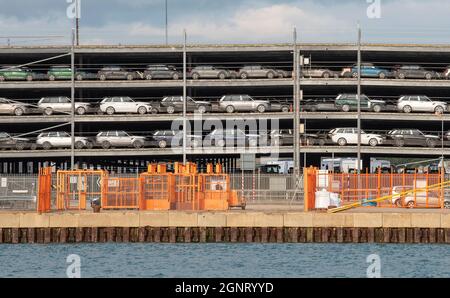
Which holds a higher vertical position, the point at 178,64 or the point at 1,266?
the point at 178,64

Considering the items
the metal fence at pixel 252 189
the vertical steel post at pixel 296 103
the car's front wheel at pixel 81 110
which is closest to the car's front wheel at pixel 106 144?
the car's front wheel at pixel 81 110

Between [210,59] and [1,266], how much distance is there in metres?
56.4

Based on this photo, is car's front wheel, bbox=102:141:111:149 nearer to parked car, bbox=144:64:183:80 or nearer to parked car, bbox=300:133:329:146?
parked car, bbox=144:64:183:80

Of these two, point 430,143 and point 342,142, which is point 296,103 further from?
point 430,143

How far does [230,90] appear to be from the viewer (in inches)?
3868

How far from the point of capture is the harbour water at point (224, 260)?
4484 cm

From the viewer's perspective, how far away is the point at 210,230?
177ft

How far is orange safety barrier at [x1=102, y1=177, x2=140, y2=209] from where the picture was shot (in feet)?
193

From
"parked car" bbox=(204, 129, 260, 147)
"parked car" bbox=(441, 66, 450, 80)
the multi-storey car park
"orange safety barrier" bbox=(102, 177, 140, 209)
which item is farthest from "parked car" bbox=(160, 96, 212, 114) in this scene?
"orange safety barrier" bbox=(102, 177, 140, 209)

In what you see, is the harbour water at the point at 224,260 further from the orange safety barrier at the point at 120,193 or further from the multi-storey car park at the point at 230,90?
the multi-storey car park at the point at 230,90

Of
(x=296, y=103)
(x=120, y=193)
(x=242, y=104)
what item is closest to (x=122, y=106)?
(x=242, y=104)

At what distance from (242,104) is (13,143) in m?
19.5
